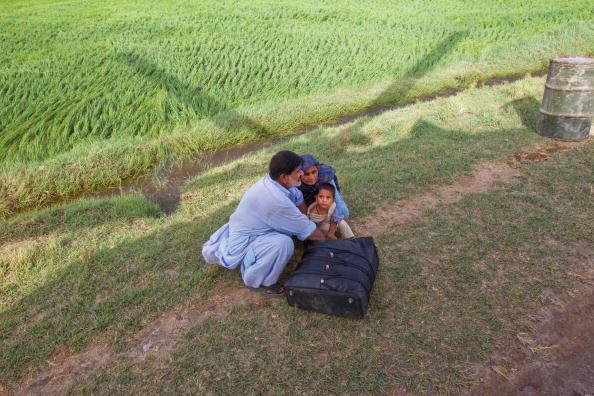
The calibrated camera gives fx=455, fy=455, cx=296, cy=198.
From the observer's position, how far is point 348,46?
34.8ft

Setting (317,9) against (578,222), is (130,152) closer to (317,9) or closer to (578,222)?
(578,222)

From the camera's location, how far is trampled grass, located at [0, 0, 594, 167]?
7230 mm

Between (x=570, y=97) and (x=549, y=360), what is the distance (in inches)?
172

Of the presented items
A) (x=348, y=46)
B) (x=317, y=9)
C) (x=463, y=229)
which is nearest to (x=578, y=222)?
(x=463, y=229)

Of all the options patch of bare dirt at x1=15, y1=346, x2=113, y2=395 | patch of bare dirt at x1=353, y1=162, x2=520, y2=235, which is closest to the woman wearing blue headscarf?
patch of bare dirt at x1=353, y1=162, x2=520, y2=235

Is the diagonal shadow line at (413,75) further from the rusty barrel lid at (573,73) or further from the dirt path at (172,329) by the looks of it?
the rusty barrel lid at (573,73)

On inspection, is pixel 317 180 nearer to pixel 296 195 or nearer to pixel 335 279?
pixel 296 195

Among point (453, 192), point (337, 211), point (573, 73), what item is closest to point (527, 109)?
point (573, 73)

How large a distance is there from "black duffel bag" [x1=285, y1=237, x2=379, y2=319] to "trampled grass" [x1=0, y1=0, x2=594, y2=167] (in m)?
4.39

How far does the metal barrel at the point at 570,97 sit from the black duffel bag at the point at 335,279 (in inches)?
162

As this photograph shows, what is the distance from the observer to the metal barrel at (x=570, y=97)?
5.84 m

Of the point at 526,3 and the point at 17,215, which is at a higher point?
the point at 526,3

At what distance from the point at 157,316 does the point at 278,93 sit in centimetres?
582

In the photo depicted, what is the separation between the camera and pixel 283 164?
3.21m
